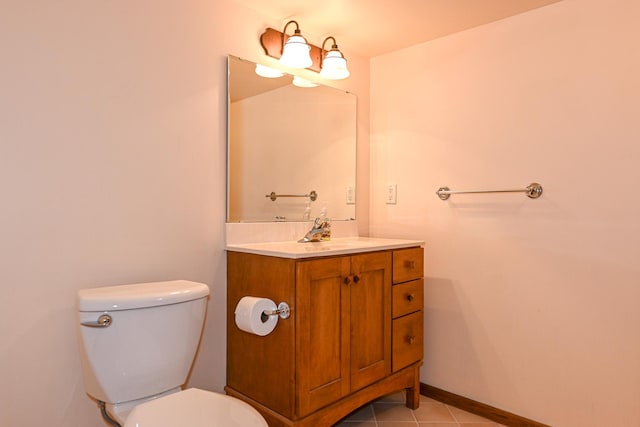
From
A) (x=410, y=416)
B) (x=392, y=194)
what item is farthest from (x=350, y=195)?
(x=410, y=416)

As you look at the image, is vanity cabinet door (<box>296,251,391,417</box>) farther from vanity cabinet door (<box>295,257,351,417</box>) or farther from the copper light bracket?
the copper light bracket

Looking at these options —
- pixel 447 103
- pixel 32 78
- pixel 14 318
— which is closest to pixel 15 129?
pixel 32 78

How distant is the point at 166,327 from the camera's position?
1356mm

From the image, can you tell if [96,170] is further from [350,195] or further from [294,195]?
[350,195]

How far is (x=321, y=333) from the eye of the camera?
160cm

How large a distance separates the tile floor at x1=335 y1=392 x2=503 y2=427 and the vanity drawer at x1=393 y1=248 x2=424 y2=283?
→ 670 mm

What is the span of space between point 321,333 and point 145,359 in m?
0.63

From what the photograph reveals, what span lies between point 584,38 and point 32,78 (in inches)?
83.5

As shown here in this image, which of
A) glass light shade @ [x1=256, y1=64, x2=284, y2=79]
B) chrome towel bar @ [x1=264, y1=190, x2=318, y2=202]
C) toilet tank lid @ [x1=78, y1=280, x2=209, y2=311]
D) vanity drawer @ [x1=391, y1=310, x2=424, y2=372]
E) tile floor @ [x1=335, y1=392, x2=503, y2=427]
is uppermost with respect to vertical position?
glass light shade @ [x1=256, y1=64, x2=284, y2=79]

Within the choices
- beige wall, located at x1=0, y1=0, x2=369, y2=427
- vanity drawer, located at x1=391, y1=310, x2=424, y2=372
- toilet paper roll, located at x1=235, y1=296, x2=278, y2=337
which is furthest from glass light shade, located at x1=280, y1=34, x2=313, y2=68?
vanity drawer, located at x1=391, y1=310, x2=424, y2=372

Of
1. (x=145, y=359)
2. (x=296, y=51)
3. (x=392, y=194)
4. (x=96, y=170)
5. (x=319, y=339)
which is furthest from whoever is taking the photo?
(x=392, y=194)

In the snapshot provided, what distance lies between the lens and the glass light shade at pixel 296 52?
1.95 m

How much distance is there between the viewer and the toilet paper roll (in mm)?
1494

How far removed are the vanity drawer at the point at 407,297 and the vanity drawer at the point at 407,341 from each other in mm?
31
